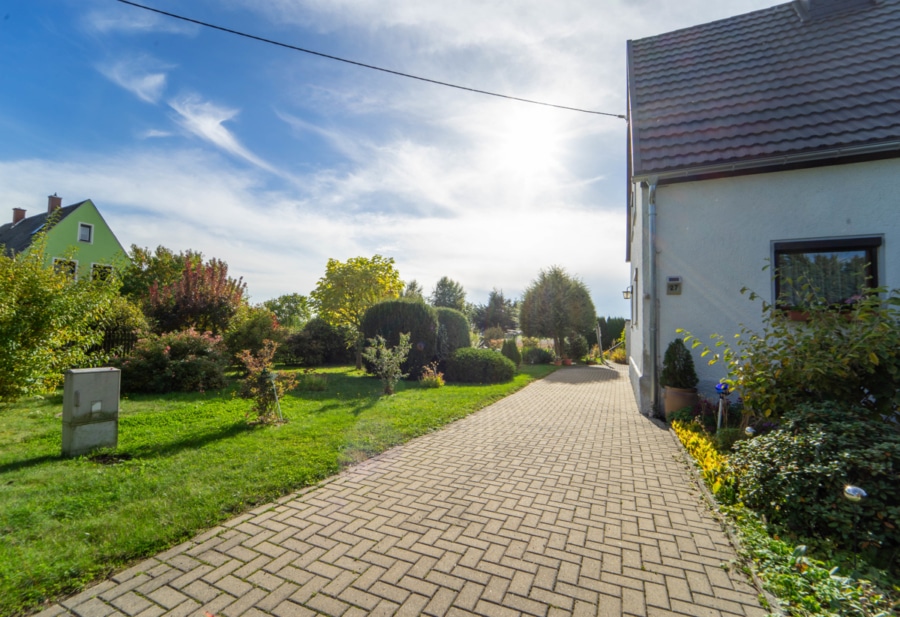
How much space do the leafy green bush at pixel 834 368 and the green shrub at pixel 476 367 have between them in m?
8.57

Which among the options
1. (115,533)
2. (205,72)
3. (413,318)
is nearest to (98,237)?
(413,318)

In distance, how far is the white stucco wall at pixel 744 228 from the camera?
236 inches

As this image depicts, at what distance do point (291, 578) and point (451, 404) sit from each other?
609 centimetres

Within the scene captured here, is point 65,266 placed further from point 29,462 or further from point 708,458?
point 708,458

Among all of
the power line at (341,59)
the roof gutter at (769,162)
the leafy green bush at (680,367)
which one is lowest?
the leafy green bush at (680,367)

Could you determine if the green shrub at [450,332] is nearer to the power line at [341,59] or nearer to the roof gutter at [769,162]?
the power line at [341,59]

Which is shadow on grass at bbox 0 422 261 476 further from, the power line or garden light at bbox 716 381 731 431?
garden light at bbox 716 381 731 431

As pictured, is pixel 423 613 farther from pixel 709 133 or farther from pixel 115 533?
pixel 709 133

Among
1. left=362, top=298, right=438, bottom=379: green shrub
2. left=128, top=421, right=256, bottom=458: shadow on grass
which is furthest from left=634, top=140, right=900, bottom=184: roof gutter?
left=362, top=298, right=438, bottom=379: green shrub

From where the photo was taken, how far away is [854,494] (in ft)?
9.06

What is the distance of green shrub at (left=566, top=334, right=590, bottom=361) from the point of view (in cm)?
2195

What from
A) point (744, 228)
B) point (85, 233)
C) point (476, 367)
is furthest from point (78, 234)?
point (744, 228)

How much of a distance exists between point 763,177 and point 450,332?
986cm

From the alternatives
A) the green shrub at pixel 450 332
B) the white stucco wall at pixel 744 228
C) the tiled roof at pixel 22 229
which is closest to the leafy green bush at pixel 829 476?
the white stucco wall at pixel 744 228
